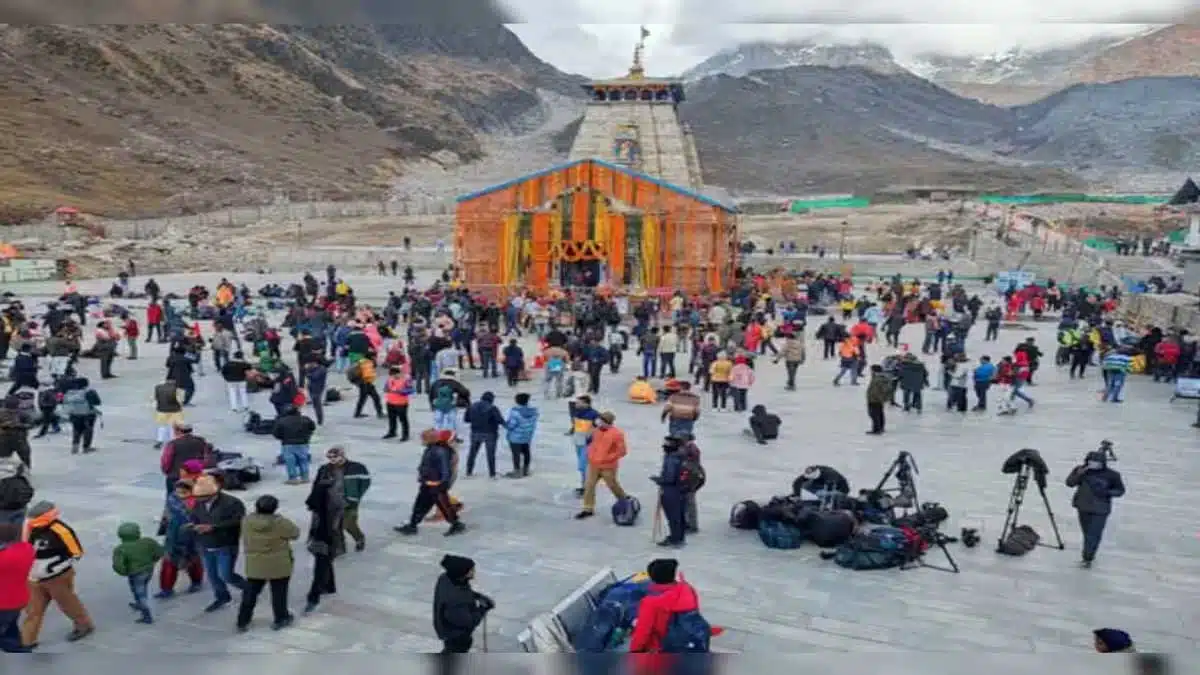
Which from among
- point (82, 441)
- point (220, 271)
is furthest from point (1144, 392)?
point (220, 271)

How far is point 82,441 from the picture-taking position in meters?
13.6

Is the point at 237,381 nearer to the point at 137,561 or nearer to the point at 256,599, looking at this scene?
the point at 137,561

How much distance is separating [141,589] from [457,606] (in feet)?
9.78

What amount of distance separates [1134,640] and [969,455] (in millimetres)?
6172

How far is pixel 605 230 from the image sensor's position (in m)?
34.5

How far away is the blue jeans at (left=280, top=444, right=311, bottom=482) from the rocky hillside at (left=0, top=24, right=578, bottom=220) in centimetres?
5458

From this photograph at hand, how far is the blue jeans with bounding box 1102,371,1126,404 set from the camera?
59.5 ft

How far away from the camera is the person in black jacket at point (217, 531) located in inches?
310

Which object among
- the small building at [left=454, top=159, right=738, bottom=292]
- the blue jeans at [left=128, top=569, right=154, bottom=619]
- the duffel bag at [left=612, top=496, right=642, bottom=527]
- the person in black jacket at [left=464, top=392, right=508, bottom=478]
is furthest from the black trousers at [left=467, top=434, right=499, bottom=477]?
the small building at [left=454, top=159, right=738, bottom=292]

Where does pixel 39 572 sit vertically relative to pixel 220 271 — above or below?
below

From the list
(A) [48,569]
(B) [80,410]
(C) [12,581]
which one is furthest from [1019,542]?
(B) [80,410]

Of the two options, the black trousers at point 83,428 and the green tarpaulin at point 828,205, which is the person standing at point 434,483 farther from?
the green tarpaulin at point 828,205

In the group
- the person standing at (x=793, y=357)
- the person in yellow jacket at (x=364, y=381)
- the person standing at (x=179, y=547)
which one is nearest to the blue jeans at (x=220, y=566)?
the person standing at (x=179, y=547)

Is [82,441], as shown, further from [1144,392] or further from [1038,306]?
[1038,306]
